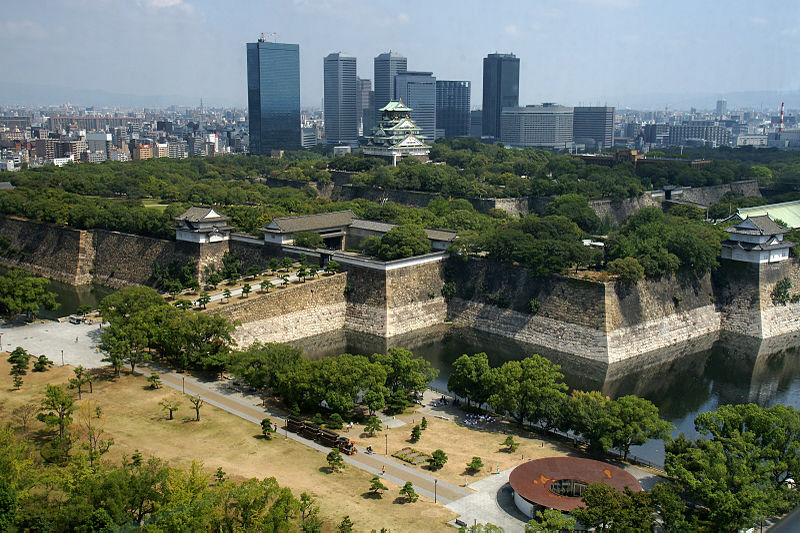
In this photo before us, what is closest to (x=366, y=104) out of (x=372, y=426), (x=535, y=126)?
(x=535, y=126)

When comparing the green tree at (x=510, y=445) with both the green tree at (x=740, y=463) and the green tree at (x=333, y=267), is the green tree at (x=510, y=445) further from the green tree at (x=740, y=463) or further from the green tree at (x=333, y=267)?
the green tree at (x=333, y=267)

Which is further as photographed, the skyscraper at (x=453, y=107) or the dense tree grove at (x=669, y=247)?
the skyscraper at (x=453, y=107)

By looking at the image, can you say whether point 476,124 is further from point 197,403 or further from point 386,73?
point 197,403

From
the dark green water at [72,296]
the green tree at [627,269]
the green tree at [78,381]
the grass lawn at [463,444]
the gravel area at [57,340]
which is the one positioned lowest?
the grass lawn at [463,444]

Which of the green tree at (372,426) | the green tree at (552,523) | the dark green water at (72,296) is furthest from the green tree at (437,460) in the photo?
the dark green water at (72,296)

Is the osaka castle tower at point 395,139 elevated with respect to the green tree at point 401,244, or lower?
elevated

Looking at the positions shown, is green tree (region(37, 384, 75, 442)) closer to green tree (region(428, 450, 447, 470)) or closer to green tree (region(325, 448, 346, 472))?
green tree (region(325, 448, 346, 472))

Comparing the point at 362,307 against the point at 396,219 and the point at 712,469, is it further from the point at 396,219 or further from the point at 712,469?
the point at 712,469
